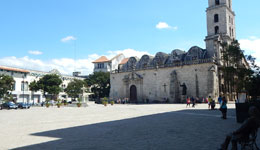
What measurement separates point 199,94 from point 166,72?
8.76 meters

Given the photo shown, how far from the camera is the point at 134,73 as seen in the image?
4856 cm

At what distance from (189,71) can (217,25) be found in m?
10.5

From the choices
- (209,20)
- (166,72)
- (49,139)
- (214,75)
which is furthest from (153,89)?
(49,139)

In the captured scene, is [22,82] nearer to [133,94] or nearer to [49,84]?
[49,84]

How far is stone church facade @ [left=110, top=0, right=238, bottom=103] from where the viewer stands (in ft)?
121

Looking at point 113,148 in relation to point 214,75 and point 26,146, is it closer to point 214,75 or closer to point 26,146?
point 26,146

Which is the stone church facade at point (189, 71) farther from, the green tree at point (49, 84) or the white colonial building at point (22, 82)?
the white colonial building at point (22, 82)

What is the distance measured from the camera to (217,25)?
39406 mm

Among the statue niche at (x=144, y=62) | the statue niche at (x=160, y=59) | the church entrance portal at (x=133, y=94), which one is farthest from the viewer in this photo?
the statue niche at (x=144, y=62)

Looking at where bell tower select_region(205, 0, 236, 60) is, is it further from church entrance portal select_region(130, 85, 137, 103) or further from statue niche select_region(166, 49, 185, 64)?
church entrance portal select_region(130, 85, 137, 103)

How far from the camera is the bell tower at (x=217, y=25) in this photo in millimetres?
37878

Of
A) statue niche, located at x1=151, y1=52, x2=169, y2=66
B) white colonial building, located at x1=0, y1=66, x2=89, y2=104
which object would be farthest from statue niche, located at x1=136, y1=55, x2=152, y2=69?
white colonial building, located at x1=0, y1=66, x2=89, y2=104

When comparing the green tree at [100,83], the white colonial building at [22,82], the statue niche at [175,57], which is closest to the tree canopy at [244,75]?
the statue niche at [175,57]

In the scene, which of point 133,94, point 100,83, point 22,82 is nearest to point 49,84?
point 22,82
